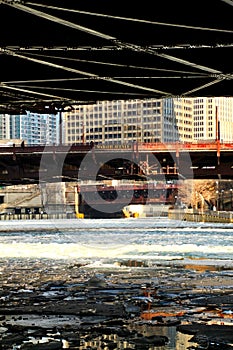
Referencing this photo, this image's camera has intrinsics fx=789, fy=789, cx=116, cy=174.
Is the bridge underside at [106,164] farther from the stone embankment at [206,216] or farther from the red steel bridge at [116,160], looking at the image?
the stone embankment at [206,216]

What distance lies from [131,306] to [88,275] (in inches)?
404

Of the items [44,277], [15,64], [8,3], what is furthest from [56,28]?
[44,277]

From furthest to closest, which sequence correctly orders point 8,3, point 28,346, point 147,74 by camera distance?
point 147,74
point 8,3
point 28,346

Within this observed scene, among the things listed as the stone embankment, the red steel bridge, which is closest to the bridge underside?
the red steel bridge

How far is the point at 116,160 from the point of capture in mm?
88250

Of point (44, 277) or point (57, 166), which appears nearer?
point (44, 277)

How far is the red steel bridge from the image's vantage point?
8388cm

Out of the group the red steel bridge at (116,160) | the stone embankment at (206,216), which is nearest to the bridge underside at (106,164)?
the red steel bridge at (116,160)

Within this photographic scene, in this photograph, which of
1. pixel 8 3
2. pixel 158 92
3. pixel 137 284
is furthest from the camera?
pixel 158 92

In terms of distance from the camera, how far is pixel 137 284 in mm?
27734

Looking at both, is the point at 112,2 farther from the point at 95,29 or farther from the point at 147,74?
the point at 147,74

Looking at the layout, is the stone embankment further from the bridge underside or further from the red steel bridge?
the red steel bridge

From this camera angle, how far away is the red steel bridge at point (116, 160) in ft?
275

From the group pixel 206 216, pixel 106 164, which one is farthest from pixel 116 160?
pixel 206 216
